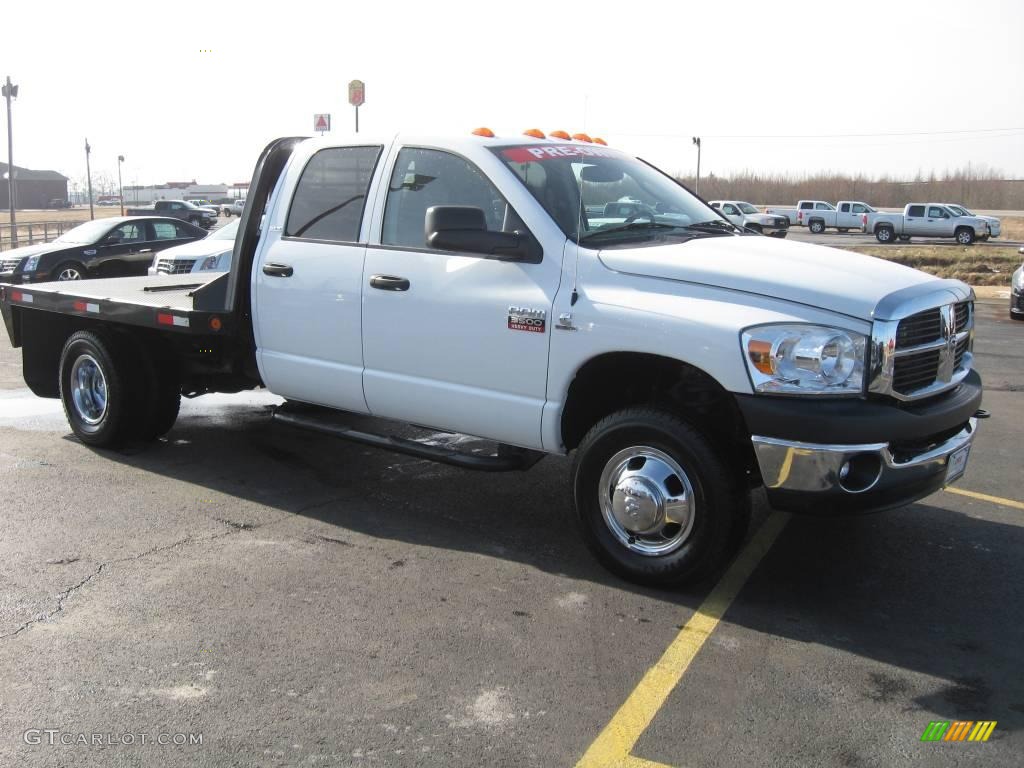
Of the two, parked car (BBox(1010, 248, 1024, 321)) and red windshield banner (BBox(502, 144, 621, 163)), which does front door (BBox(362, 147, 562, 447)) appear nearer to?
red windshield banner (BBox(502, 144, 621, 163))

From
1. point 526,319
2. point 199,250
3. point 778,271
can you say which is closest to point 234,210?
point 199,250

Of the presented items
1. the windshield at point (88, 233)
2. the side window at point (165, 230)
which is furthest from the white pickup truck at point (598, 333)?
the side window at point (165, 230)

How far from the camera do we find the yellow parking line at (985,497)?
586 cm

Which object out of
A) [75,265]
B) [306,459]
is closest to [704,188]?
[75,265]

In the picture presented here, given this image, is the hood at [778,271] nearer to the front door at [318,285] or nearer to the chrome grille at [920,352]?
the chrome grille at [920,352]

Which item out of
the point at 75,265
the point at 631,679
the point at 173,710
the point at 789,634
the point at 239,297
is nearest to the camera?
the point at 173,710

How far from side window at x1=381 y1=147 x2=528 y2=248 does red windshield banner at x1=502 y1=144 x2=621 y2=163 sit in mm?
208

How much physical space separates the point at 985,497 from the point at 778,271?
2565 mm

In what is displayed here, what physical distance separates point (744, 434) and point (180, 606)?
2.59 meters

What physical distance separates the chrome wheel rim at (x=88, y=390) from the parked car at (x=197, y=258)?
6206mm

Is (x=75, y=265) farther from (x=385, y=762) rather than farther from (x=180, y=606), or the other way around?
(x=385, y=762)

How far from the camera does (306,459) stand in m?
6.90

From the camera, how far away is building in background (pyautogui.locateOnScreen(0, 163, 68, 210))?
362 ft

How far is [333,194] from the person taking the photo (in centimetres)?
579
